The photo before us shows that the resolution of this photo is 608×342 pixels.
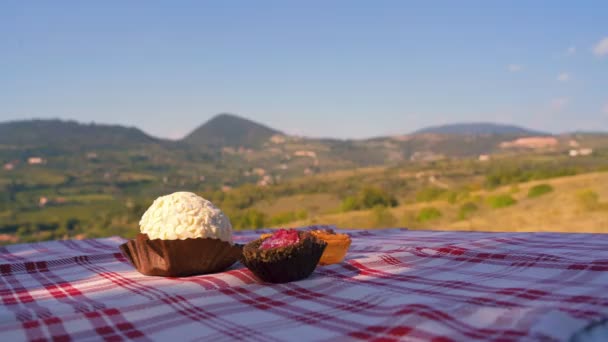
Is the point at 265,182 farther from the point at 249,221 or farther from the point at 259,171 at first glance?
the point at 249,221

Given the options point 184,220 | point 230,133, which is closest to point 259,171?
point 230,133

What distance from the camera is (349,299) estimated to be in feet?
6.01

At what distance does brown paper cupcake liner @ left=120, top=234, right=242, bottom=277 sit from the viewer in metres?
2.27

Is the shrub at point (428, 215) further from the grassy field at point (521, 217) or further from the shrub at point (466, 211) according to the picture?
the shrub at point (466, 211)

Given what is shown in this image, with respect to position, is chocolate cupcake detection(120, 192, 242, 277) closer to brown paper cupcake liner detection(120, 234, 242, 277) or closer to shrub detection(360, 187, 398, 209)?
brown paper cupcake liner detection(120, 234, 242, 277)

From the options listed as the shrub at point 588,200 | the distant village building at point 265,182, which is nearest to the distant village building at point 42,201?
the distant village building at point 265,182

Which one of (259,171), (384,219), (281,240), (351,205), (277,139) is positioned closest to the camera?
(281,240)

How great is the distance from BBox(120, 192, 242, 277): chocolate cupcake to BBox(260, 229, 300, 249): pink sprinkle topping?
0.22 metres

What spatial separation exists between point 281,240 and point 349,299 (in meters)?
0.49

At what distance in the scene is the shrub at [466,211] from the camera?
→ 969 centimetres

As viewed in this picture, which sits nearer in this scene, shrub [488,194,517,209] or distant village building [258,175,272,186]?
shrub [488,194,517,209]

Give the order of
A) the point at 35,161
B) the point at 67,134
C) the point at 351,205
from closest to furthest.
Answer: the point at 351,205 → the point at 35,161 → the point at 67,134

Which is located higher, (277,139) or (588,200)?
(277,139)

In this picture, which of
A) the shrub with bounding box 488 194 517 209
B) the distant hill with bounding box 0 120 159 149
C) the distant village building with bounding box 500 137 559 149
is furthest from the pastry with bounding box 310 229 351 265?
the distant hill with bounding box 0 120 159 149
